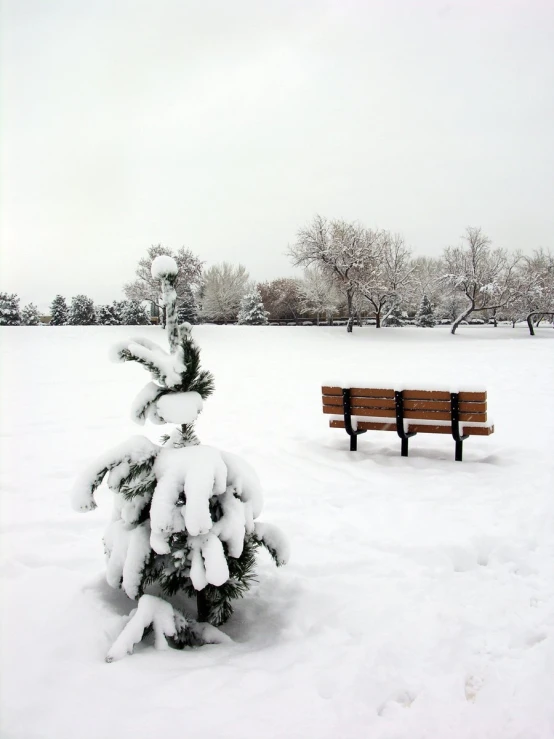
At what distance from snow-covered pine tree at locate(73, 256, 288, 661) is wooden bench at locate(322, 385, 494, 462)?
3.83 meters

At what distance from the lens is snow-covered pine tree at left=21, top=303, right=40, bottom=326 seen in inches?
2148

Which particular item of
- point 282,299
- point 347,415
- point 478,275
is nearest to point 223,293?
point 282,299

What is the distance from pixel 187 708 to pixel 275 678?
488 millimetres

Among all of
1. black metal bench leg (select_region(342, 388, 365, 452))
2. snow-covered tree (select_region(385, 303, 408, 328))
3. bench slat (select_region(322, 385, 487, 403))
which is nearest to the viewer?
bench slat (select_region(322, 385, 487, 403))

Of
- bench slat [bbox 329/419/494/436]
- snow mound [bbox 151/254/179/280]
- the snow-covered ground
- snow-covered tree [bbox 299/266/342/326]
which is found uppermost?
snow-covered tree [bbox 299/266/342/326]

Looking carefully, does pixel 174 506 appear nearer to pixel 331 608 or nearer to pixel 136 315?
pixel 331 608

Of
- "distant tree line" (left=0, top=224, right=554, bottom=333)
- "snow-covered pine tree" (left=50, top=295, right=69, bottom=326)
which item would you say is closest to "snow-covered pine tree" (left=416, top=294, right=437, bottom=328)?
"distant tree line" (left=0, top=224, right=554, bottom=333)

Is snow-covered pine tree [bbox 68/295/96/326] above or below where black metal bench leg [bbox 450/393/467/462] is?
above

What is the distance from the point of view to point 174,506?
2611mm

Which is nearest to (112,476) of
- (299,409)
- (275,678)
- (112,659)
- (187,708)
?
(112,659)

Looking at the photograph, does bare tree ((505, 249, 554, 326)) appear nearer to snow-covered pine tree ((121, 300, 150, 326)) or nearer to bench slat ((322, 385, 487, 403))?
snow-covered pine tree ((121, 300, 150, 326))

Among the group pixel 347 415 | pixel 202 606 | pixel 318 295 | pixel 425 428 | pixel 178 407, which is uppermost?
pixel 318 295

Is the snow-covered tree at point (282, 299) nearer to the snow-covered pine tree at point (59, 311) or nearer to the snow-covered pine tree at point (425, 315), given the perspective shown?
the snow-covered pine tree at point (425, 315)

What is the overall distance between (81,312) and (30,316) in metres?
9.76
